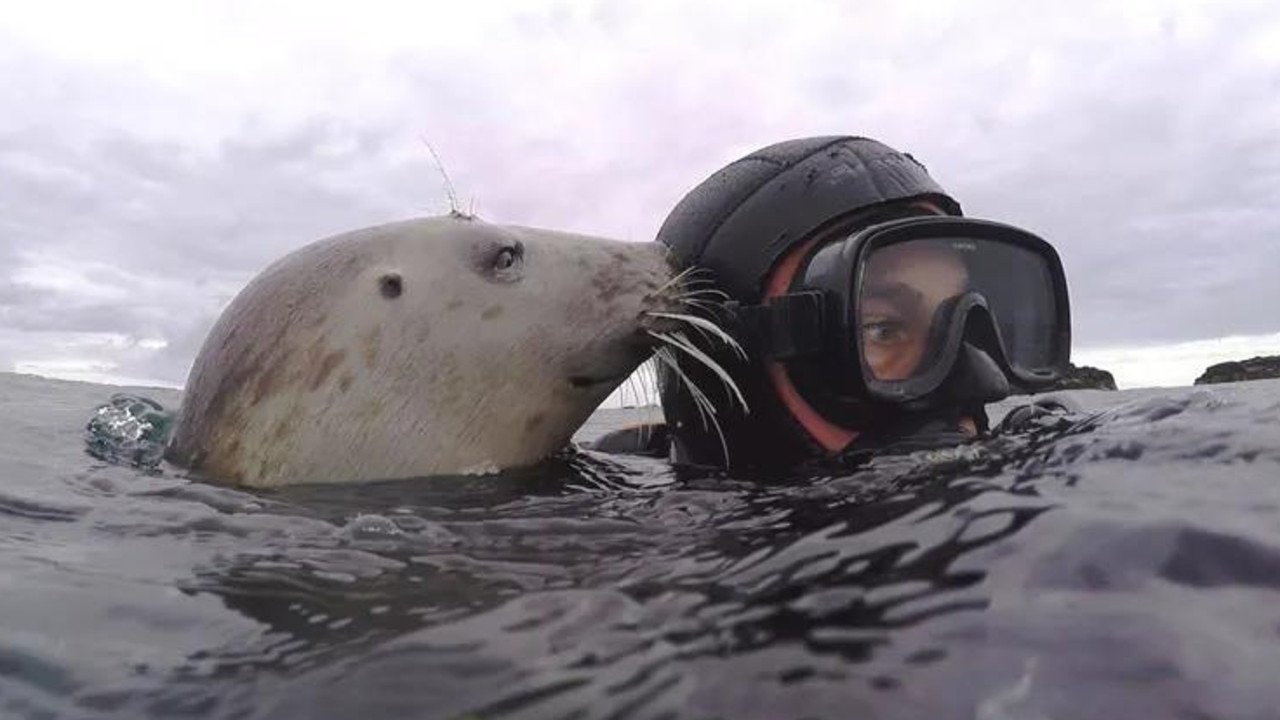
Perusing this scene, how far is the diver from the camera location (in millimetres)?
3521

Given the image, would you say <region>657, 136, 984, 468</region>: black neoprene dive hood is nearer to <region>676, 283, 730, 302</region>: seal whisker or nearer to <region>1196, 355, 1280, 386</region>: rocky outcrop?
<region>676, 283, 730, 302</region>: seal whisker

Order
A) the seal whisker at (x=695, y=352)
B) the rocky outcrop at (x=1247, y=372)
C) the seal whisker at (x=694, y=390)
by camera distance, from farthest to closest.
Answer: the rocky outcrop at (x=1247, y=372), the seal whisker at (x=694, y=390), the seal whisker at (x=695, y=352)

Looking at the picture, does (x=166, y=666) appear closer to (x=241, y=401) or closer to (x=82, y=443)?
(x=241, y=401)

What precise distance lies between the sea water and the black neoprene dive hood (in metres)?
0.71

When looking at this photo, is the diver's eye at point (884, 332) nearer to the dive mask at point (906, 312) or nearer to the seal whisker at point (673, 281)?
the dive mask at point (906, 312)

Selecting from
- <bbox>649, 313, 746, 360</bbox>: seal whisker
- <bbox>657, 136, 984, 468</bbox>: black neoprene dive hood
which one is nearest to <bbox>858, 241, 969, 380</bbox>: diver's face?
<bbox>657, 136, 984, 468</bbox>: black neoprene dive hood

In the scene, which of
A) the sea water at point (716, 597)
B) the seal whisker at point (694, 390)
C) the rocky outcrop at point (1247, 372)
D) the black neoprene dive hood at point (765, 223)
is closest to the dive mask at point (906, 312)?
the black neoprene dive hood at point (765, 223)

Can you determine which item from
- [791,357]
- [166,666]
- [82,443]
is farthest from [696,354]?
[82,443]

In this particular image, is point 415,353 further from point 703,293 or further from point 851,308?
point 851,308

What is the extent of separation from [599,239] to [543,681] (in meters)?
2.56

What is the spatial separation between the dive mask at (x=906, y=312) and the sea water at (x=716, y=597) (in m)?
0.51

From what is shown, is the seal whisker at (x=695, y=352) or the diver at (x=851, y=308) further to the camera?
the seal whisker at (x=695, y=352)

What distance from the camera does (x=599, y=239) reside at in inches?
159

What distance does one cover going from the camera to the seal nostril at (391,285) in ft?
12.1
